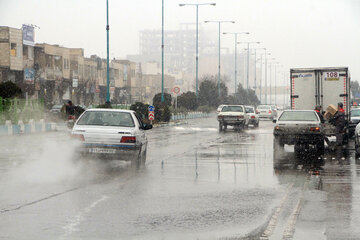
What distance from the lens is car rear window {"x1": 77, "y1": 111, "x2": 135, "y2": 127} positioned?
17.0 metres

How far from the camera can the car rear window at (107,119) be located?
55.8 ft

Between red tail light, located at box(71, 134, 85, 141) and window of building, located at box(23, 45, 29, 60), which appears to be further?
window of building, located at box(23, 45, 29, 60)

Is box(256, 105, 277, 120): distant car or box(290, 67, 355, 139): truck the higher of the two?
box(290, 67, 355, 139): truck

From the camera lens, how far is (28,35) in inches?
2933

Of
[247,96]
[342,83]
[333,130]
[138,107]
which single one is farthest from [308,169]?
[247,96]

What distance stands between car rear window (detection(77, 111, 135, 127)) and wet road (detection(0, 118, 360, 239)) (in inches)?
41.6

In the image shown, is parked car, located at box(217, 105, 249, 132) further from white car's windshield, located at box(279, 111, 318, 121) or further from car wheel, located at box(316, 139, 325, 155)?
car wheel, located at box(316, 139, 325, 155)

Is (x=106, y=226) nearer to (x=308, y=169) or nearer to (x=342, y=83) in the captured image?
(x=308, y=169)

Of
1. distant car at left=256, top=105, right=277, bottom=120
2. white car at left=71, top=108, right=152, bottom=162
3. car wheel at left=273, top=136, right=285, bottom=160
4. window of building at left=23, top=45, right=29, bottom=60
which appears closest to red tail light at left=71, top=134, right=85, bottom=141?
white car at left=71, top=108, right=152, bottom=162

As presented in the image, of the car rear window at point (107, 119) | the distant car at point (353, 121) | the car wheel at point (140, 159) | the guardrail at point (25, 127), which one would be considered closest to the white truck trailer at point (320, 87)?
the distant car at point (353, 121)

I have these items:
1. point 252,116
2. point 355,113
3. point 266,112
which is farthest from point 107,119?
point 266,112

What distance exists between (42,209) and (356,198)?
5.19 meters

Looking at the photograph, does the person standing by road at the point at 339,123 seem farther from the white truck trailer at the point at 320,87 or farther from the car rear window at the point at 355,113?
the car rear window at the point at 355,113

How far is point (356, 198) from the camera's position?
11.5 m
